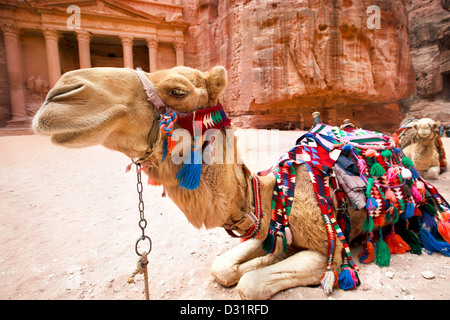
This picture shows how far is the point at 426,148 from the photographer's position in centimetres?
477

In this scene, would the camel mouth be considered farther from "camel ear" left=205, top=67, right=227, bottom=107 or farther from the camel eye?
"camel ear" left=205, top=67, right=227, bottom=107

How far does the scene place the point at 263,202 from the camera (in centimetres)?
167

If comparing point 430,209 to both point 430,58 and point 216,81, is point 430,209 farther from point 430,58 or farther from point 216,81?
point 430,58

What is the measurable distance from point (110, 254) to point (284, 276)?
66.1 inches

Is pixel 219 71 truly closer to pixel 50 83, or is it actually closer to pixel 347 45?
pixel 347 45

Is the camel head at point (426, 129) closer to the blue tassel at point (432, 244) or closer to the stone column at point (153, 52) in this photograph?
the blue tassel at point (432, 244)

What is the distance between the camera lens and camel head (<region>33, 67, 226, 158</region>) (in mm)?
968

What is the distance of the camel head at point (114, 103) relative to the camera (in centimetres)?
97

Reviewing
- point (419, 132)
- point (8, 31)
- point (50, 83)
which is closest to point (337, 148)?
point (419, 132)

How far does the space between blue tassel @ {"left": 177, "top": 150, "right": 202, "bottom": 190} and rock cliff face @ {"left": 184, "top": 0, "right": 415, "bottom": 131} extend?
1218 cm

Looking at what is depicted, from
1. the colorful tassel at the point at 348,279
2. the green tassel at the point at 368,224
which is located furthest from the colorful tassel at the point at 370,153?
the colorful tassel at the point at 348,279

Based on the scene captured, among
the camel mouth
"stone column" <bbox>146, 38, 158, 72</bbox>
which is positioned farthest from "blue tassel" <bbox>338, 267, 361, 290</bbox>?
"stone column" <bbox>146, 38, 158, 72</bbox>

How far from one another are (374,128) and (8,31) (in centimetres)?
2518

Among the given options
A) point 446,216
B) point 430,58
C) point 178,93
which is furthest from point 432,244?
point 430,58
